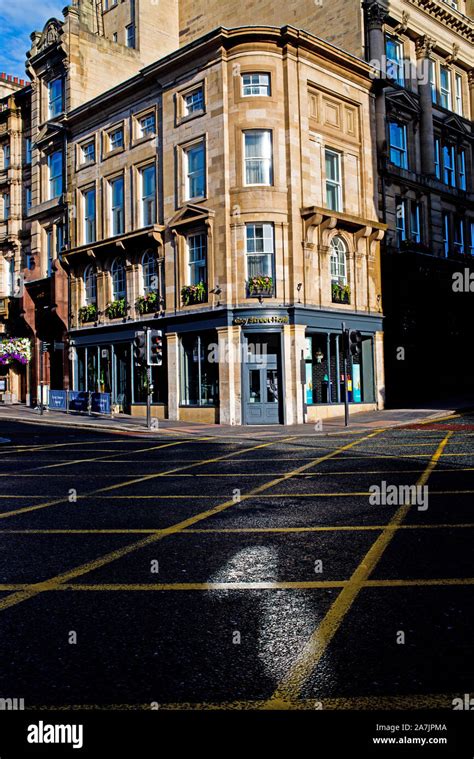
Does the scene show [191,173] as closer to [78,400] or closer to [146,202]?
[146,202]

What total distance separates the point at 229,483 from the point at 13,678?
285 inches

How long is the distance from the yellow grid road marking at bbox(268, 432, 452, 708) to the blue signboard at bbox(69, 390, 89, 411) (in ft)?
80.8

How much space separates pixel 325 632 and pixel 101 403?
26023mm

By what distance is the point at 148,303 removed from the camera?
29078mm

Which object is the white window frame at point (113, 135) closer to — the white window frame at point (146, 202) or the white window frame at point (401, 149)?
the white window frame at point (146, 202)

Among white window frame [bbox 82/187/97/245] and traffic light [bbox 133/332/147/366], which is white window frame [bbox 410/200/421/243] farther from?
white window frame [bbox 82/187/97/245]

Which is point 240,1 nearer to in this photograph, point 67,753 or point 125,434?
point 125,434

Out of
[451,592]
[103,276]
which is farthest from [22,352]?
[451,592]

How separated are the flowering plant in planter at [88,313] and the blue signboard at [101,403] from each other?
479cm

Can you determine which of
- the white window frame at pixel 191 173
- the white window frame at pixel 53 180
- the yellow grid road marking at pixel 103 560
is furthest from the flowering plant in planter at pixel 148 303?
the yellow grid road marking at pixel 103 560

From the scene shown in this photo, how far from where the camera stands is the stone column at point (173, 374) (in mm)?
27422

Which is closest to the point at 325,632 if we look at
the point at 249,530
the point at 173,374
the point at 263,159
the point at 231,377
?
the point at 249,530

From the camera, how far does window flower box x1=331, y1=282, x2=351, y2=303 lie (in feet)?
89.7

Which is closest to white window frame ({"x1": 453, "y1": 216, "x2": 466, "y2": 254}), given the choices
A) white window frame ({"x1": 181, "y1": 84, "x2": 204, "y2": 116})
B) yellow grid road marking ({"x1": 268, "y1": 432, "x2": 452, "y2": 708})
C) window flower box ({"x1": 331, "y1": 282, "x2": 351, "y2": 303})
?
window flower box ({"x1": 331, "y1": 282, "x2": 351, "y2": 303})
